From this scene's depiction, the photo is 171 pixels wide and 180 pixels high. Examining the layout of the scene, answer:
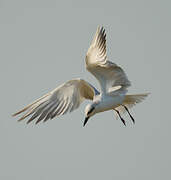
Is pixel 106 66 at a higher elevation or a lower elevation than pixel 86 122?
higher

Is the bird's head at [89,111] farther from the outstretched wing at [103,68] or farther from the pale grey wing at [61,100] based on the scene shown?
the outstretched wing at [103,68]

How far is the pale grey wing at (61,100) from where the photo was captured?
10.8m

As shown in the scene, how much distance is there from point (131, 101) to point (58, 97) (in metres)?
2.46

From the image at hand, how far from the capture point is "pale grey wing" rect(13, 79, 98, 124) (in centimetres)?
1079

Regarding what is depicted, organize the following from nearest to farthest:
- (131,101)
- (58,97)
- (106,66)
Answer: (106,66), (58,97), (131,101)

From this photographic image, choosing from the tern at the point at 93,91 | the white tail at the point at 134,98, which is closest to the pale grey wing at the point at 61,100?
the tern at the point at 93,91

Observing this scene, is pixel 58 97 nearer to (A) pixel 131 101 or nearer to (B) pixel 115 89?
(B) pixel 115 89

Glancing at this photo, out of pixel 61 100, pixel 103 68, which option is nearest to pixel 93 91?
pixel 61 100

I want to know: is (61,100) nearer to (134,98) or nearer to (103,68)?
(103,68)

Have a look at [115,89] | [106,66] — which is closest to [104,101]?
[115,89]

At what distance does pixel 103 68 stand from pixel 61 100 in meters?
1.25

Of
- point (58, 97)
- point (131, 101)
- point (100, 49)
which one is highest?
point (100, 49)

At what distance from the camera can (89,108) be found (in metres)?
11.4

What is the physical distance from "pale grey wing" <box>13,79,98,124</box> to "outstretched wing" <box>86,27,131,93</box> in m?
0.60
